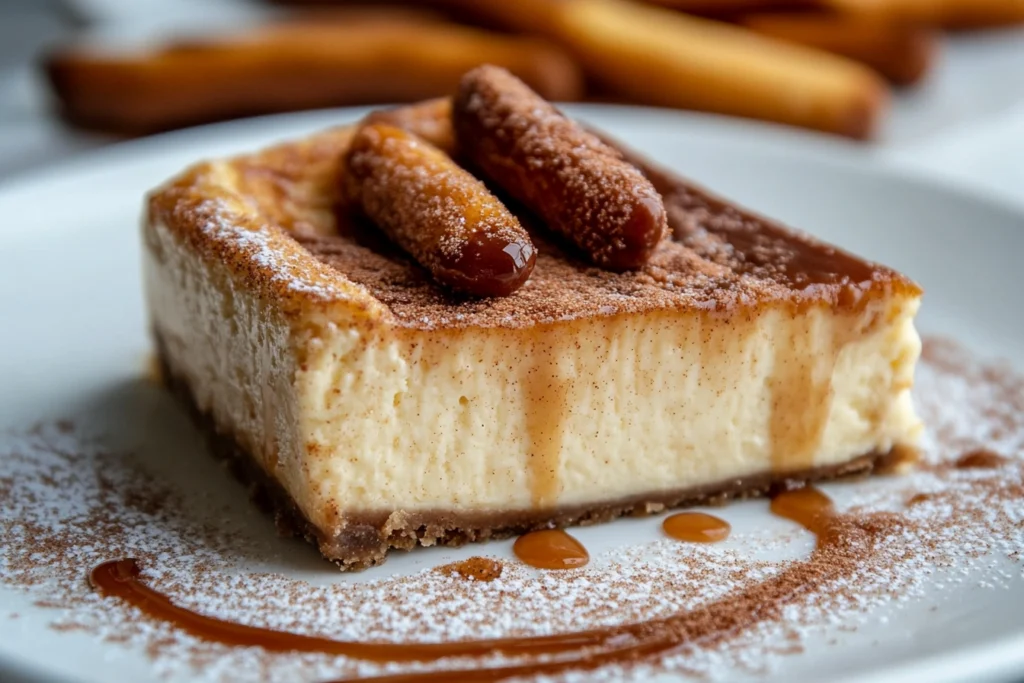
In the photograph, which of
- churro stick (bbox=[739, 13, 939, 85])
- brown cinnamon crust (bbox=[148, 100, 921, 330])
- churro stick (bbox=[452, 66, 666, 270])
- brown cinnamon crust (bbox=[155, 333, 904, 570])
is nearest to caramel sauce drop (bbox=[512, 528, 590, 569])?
brown cinnamon crust (bbox=[155, 333, 904, 570])

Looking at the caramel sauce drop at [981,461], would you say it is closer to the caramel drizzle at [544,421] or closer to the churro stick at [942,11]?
the caramel drizzle at [544,421]

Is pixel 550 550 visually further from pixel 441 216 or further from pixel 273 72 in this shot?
pixel 273 72

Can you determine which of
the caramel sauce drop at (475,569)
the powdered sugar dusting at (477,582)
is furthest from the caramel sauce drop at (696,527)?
the caramel sauce drop at (475,569)

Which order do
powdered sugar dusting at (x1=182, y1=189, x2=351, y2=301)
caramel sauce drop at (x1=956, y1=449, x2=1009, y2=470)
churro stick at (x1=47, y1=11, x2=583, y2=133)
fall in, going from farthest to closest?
1. churro stick at (x1=47, y1=11, x2=583, y2=133)
2. caramel sauce drop at (x1=956, y1=449, x2=1009, y2=470)
3. powdered sugar dusting at (x1=182, y1=189, x2=351, y2=301)

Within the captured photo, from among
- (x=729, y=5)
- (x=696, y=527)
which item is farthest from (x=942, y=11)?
A: (x=696, y=527)

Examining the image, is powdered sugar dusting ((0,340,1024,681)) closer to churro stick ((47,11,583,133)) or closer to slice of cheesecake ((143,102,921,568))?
slice of cheesecake ((143,102,921,568))

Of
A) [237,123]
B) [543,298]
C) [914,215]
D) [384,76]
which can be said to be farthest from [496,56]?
[543,298]
